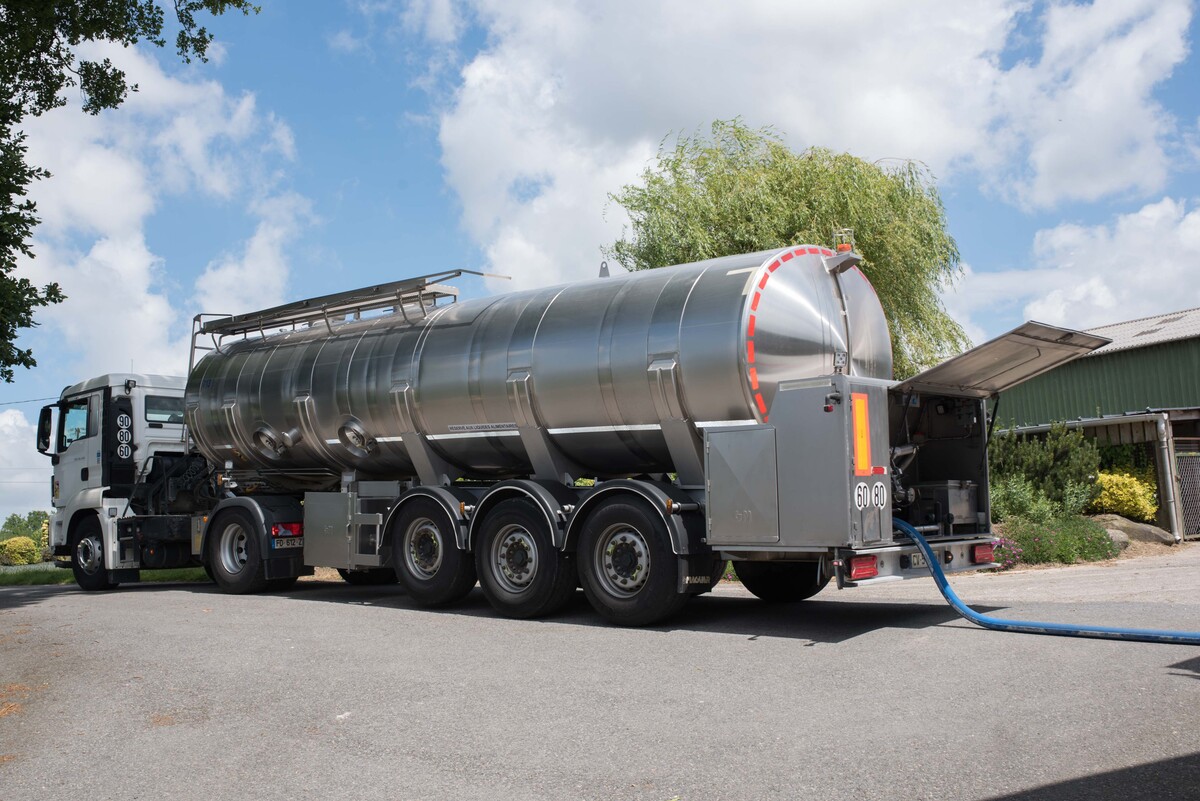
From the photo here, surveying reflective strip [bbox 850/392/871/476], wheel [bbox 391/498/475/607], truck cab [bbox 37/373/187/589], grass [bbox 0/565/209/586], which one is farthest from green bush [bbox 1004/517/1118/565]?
grass [bbox 0/565/209/586]

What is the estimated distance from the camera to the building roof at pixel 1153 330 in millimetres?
30438

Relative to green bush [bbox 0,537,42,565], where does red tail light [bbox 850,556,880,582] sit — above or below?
above

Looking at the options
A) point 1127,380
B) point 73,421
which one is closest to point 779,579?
point 73,421

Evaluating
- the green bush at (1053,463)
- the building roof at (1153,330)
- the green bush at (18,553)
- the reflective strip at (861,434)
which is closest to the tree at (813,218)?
the green bush at (1053,463)

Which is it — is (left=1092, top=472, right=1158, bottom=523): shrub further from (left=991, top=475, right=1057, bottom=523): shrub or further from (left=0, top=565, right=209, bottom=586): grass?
(left=0, top=565, right=209, bottom=586): grass

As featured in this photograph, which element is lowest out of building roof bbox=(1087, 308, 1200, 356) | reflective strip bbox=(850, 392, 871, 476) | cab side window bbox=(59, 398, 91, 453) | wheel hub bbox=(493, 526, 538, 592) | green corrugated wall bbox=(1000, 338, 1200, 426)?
wheel hub bbox=(493, 526, 538, 592)

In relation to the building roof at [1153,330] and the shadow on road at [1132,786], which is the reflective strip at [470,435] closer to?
the shadow on road at [1132,786]

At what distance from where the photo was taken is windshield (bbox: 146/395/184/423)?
54.3 feet

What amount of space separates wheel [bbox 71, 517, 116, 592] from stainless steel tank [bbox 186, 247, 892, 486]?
132 inches

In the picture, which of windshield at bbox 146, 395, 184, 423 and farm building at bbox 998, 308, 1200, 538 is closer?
windshield at bbox 146, 395, 184, 423

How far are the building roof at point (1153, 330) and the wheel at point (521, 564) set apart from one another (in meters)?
23.2

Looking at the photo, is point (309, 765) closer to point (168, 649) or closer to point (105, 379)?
point (168, 649)

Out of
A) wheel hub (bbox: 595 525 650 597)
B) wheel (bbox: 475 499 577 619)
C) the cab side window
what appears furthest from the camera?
the cab side window

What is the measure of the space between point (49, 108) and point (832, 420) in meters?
12.8
